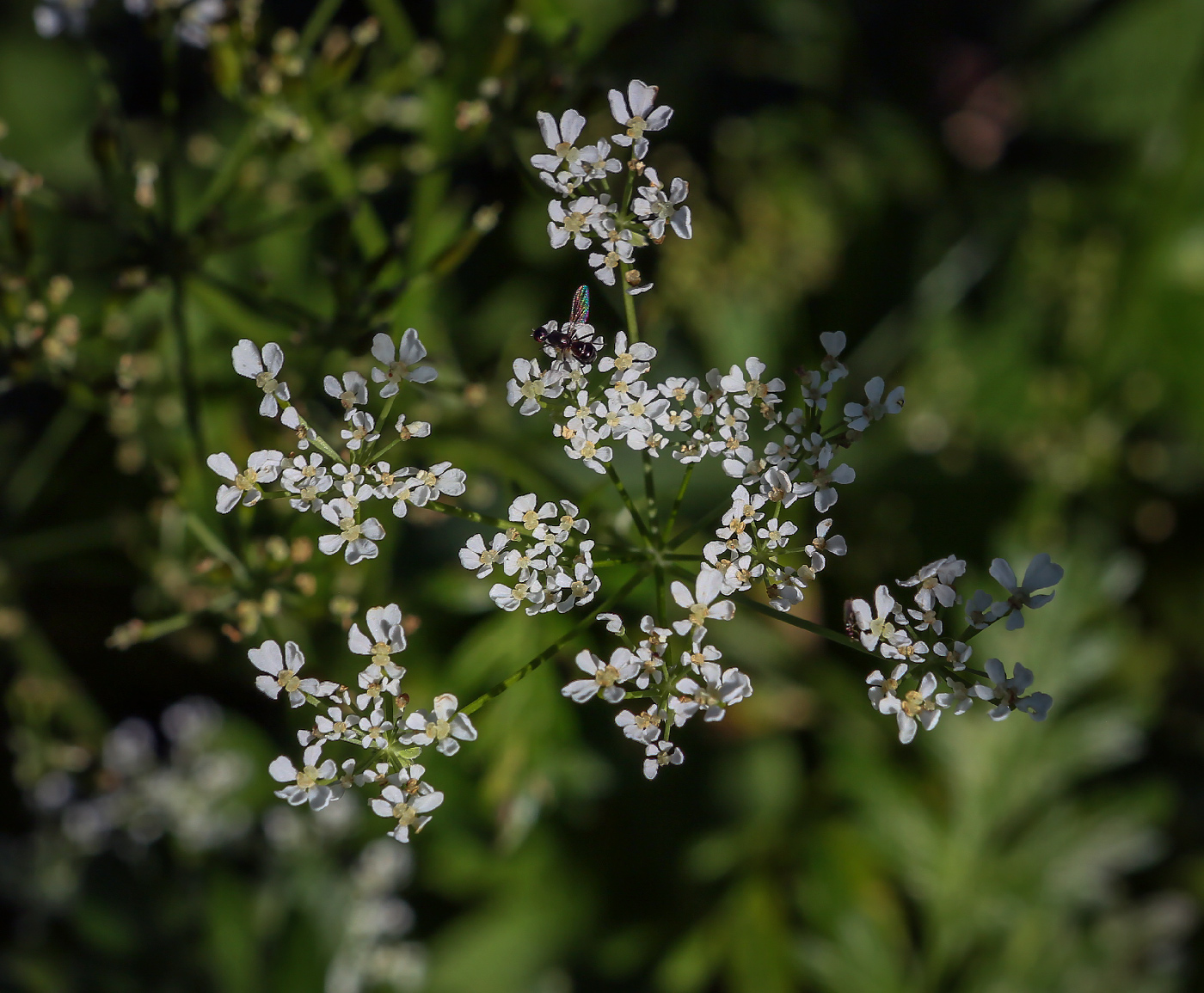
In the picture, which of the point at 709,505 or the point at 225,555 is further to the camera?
the point at 709,505

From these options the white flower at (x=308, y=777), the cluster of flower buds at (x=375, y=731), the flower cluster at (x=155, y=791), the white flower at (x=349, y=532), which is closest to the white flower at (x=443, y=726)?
the cluster of flower buds at (x=375, y=731)

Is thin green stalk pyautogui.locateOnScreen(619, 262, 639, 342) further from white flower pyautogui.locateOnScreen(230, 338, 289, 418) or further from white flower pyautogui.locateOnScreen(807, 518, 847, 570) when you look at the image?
white flower pyautogui.locateOnScreen(230, 338, 289, 418)

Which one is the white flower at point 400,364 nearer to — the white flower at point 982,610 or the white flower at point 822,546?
the white flower at point 822,546

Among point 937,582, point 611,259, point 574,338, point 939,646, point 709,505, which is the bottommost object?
point 939,646

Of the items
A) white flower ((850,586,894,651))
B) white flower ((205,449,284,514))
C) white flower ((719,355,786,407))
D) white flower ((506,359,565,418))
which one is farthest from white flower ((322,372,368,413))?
white flower ((850,586,894,651))

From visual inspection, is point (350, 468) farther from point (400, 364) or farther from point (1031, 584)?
point (1031, 584)

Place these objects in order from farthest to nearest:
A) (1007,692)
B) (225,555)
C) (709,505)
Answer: (709,505), (225,555), (1007,692)

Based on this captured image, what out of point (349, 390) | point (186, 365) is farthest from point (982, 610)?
point (186, 365)
